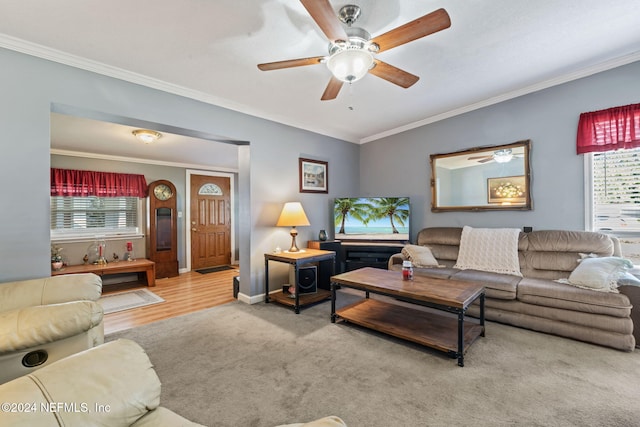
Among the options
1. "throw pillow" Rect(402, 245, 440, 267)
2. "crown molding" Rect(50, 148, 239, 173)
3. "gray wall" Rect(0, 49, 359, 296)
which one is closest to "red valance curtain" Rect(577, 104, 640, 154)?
"throw pillow" Rect(402, 245, 440, 267)

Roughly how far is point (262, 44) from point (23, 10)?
1566 millimetres

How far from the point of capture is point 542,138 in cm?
330

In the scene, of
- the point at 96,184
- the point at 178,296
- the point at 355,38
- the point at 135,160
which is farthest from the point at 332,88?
the point at 96,184

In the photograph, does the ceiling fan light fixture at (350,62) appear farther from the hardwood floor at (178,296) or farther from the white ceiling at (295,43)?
the hardwood floor at (178,296)

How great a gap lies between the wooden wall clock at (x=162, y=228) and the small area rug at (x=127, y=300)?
37.2 inches

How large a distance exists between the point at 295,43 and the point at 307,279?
2722 millimetres

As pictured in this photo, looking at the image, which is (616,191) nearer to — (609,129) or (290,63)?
(609,129)

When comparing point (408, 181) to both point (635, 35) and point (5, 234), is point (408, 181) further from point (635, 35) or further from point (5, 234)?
point (5, 234)

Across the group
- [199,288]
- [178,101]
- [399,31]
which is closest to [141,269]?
[199,288]

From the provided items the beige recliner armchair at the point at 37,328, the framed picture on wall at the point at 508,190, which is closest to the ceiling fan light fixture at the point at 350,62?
the beige recliner armchair at the point at 37,328

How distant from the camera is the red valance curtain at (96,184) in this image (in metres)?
4.48

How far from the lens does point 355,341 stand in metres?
2.51

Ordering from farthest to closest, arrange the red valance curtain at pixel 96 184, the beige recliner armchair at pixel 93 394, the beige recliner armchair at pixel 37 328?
the red valance curtain at pixel 96 184, the beige recliner armchair at pixel 37 328, the beige recliner armchair at pixel 93 394

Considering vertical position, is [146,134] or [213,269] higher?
[146,134]
